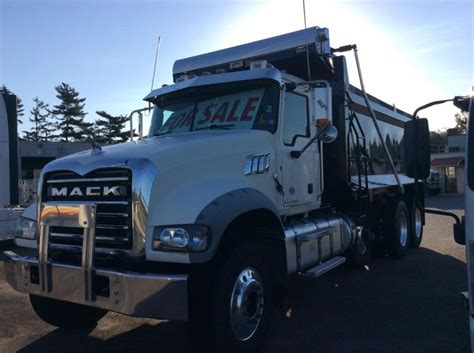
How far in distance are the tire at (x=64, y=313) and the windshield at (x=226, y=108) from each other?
2.26 m

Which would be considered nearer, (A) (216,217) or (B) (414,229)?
(A) (216,217)

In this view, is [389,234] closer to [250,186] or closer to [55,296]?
[250,186]

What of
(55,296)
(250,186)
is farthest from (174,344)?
(250,186)

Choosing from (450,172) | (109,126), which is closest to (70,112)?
(109,126)

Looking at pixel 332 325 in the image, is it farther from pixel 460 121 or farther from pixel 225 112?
pixel 460 121

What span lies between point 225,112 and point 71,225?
225 centimetres

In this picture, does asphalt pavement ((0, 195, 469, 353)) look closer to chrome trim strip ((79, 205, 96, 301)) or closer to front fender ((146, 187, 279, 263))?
front fender ((146, 187, 279, 263))

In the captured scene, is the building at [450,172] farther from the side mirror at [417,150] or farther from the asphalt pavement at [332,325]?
the side mirror at [417,150]

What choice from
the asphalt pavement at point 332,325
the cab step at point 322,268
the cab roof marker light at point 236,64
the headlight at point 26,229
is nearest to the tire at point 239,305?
the asphalt pavement at point 332,325

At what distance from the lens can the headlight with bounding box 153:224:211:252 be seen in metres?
3.69

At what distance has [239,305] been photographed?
13.6ft

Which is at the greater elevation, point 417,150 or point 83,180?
point 417,150

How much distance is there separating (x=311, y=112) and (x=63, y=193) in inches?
134

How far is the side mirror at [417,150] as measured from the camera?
3865mm
